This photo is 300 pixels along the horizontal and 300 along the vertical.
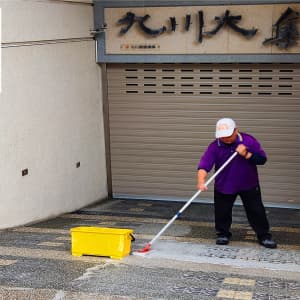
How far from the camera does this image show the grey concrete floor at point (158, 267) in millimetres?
5508

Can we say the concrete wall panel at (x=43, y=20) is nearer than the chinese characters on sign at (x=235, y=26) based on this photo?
Yes

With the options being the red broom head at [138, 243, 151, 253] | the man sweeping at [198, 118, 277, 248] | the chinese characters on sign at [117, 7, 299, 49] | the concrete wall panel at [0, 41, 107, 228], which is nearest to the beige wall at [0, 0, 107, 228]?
the concrete wall panel at [0, 41, 107, 228]

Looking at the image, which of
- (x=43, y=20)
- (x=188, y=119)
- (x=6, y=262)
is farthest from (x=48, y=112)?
(x=6, y=262)

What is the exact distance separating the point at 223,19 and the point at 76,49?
2.58 metres

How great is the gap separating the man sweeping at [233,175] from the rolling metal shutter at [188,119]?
383 centimetres

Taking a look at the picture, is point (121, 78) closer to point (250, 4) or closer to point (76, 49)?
point (76, 49)

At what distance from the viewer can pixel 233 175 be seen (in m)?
7.45

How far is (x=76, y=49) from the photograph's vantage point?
1060 cm

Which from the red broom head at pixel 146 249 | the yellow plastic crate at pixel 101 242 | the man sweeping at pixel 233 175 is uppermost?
the man sweeping at pixel 233 175

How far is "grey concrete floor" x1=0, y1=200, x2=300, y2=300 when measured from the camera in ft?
18.1

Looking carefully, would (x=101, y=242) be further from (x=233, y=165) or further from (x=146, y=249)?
(x=233, y=165)

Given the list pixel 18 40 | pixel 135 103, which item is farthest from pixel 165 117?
pixel 18 40

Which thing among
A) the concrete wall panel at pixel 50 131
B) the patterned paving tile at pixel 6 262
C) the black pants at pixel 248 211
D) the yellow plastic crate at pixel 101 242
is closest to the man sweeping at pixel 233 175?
the black pants at pixel 248 211

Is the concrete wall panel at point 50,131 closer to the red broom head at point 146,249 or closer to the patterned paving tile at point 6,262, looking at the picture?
the patterned paving tile at point 6,262
